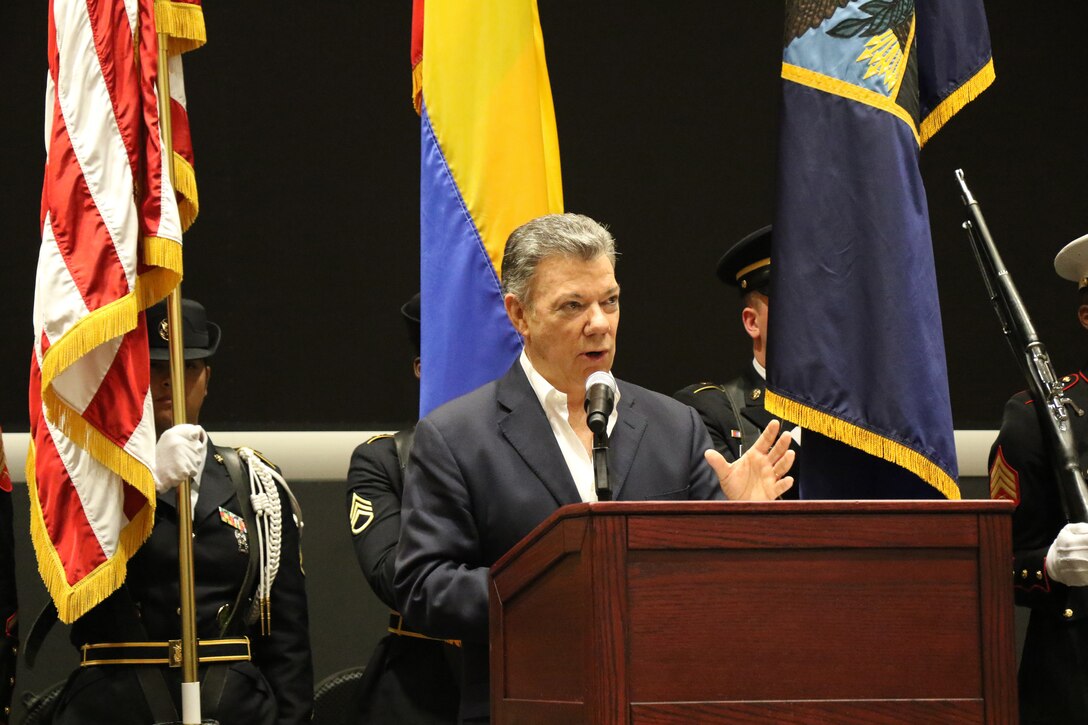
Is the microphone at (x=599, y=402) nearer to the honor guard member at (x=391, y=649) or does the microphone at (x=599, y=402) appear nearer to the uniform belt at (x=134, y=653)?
the honor guard member at (x=391, y=649)

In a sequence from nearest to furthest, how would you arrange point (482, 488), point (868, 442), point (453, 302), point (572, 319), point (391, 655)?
point (482, 488) → point (572, 319) → point (868, 442) → point (453, 302) → point (391, 655)

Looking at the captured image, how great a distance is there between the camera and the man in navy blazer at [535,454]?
228 cm

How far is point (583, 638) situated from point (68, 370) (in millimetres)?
1996

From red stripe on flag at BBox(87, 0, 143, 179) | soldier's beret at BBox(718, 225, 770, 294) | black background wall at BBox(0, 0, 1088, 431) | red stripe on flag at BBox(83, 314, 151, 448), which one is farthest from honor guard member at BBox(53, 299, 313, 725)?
soldier's beret at BBox(718, 225, 770, 294)

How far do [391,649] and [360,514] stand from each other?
0.34 metres

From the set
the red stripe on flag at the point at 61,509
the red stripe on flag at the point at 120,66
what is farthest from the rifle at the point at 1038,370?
the red stripe on flag at the point at 61,509

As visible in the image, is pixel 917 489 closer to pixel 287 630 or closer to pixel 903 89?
pixel 903 89

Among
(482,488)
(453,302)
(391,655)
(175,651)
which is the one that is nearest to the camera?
(482,488)

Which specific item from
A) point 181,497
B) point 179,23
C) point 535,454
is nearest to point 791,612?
point 535,454

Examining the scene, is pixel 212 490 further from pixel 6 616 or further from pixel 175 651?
pixel 6 616

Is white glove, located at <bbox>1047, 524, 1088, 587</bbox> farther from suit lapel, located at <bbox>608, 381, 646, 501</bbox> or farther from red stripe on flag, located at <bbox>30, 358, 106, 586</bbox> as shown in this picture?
red stripe on flag, located at <bbox>30, 358, 106, 586</bbox>

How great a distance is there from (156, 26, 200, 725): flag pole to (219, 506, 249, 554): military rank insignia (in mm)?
112

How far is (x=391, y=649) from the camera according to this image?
3451 mm

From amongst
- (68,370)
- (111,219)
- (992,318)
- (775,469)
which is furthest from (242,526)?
(992,318)
